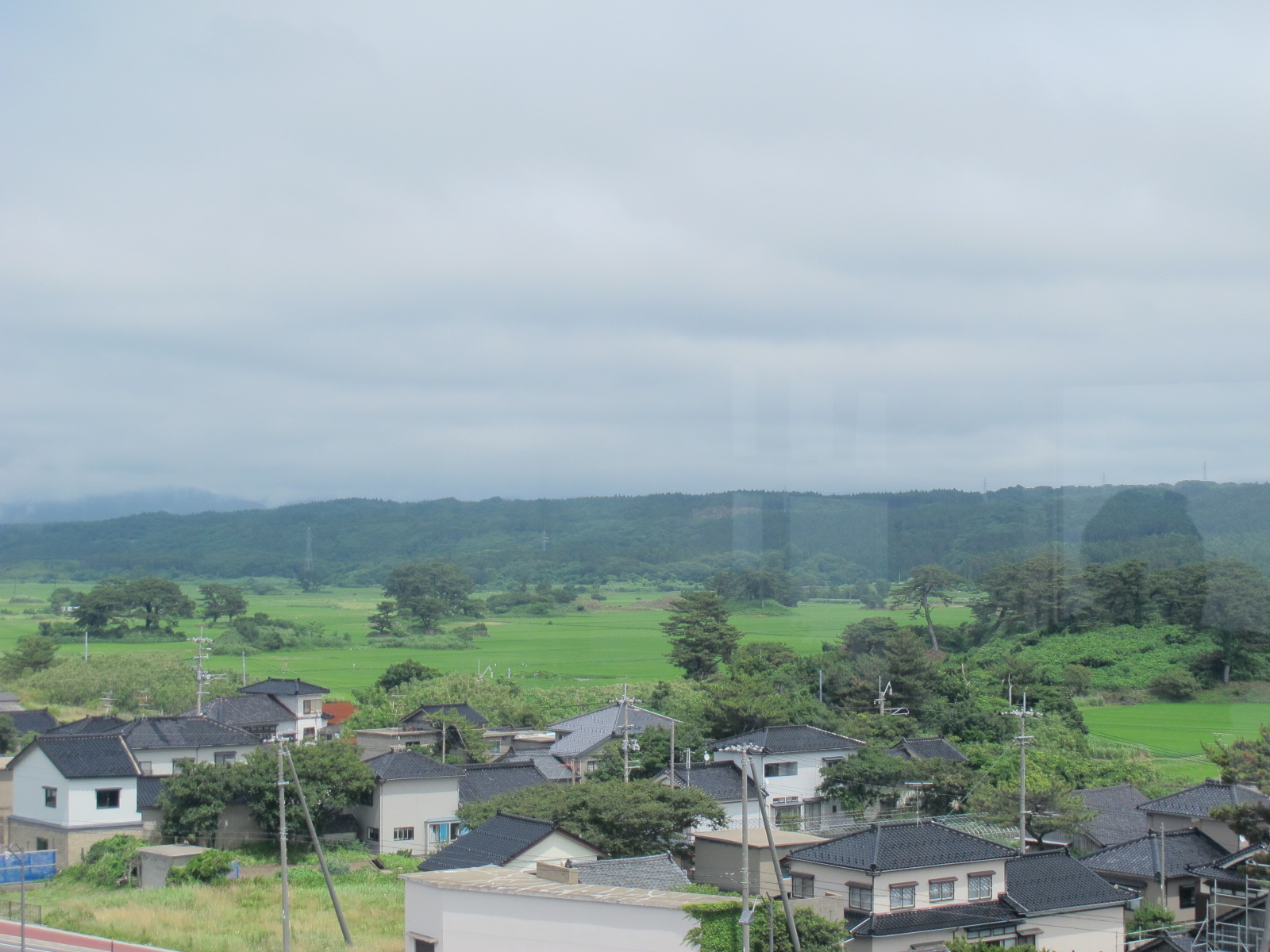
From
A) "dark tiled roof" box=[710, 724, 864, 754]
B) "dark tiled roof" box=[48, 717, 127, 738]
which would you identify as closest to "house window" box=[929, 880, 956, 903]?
"dark tiled roof" box=[710, 724, 864, 754]

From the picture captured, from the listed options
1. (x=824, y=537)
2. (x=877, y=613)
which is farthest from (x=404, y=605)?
(x=877, y=613)

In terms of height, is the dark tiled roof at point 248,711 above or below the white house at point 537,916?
below

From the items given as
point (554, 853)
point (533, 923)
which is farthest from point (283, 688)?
point (533, 923)

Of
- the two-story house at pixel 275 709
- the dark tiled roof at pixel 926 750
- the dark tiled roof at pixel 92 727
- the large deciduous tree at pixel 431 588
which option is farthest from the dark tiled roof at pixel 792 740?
the large deciduous tree at pixel 431 588

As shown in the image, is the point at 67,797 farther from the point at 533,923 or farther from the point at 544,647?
the point at 544,647

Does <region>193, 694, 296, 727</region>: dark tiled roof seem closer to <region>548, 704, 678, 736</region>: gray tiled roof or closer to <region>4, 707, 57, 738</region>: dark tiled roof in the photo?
<region>4, 707, 57, 738</region>: dark tiled roof

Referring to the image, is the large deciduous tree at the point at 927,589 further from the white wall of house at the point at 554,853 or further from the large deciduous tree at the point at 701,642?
the white wall of house at the point at 554,853
